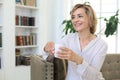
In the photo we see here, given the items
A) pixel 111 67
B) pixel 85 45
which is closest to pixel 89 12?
pixel 85 45

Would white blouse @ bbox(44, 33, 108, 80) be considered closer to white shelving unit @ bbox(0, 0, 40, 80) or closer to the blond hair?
the blond hair

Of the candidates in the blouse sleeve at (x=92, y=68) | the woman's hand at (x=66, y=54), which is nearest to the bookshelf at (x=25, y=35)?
the blouse sleeve at (x=92, y=68)

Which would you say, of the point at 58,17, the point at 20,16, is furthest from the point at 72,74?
the point at 58,17

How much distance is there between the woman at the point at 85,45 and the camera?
1846 mm

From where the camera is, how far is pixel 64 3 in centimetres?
520

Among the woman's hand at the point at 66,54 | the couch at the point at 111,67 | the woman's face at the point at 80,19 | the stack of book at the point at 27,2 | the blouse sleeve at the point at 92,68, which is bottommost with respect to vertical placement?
the couch at the point at 111,67

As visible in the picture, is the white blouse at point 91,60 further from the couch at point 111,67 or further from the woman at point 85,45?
the couch at point 111,67

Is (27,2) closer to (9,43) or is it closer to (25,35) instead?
(25,35)

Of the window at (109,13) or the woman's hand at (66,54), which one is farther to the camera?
the window at (109,13)

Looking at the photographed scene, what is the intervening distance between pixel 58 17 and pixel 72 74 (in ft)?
11.3

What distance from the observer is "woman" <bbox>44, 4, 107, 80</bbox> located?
1846 mm

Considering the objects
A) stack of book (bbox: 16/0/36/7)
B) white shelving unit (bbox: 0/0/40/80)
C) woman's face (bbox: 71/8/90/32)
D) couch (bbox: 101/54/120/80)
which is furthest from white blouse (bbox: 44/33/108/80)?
stack of book (bbox: 16/0/36/7)

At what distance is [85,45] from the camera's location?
1.96 metres

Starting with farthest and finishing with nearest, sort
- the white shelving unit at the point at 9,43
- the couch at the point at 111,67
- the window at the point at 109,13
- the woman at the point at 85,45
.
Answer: the window at the point at 109,13 → the white shelving unit at the point at 9,43 → the couch at the point at 111,67 → the woman at the point at 85,45
